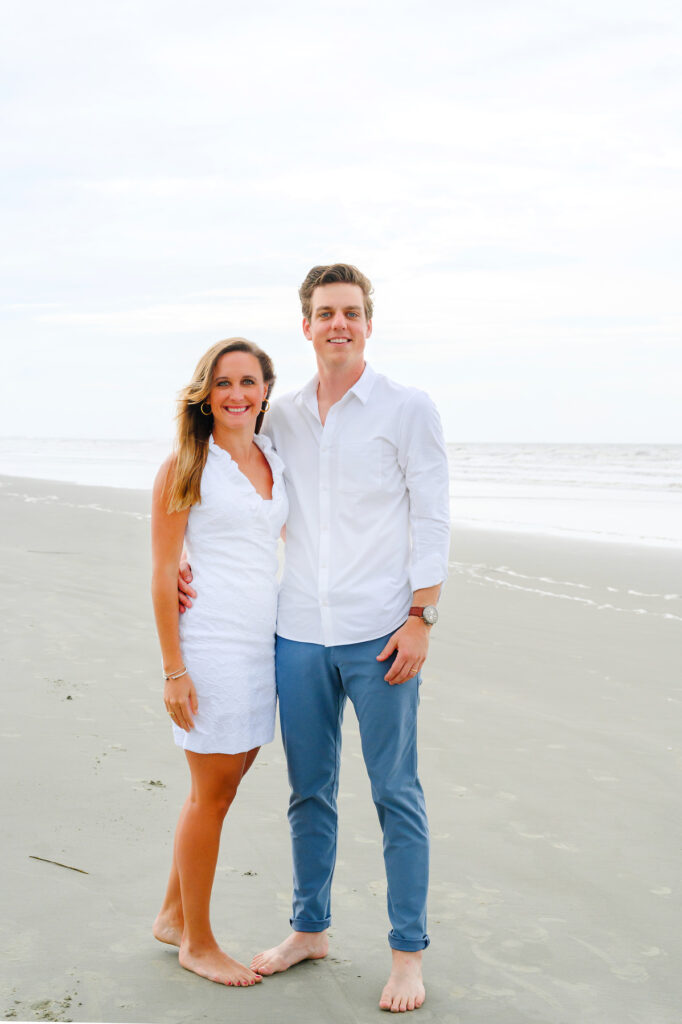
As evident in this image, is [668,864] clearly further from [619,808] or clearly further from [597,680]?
[597,680]

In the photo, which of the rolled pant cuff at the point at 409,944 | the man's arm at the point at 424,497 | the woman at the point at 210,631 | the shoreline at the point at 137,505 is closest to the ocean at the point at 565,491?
the shoreline at the point at 137,505

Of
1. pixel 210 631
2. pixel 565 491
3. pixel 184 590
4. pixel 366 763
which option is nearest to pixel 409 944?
pixel 366 763

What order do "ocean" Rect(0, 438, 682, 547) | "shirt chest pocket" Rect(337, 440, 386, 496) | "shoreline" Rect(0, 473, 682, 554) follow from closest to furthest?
"shirt chest pocket" Rect(337, 440, 386, 496), "shoreline" Rect(0, 473, 682, 554), "ocean" Rect(0, 438, 682, 547)

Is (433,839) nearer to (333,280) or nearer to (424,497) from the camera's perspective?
(424,497)

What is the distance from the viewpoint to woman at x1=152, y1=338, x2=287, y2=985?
2674 millimetres

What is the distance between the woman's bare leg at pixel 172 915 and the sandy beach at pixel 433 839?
0.05 meters

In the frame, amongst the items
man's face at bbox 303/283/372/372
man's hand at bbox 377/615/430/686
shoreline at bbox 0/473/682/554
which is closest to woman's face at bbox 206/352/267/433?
man's face at bbox 303/283/372/372

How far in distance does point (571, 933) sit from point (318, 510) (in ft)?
5.24

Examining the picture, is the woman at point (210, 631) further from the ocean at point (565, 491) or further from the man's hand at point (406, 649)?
the ocean at point (565, 491)

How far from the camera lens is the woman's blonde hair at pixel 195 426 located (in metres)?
2.66

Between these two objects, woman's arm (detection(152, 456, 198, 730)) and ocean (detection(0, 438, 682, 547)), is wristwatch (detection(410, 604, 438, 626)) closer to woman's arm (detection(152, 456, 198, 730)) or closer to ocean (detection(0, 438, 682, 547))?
woman's arm (detection(152, 456, 198, 730))

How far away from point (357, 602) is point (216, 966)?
113 centimetres

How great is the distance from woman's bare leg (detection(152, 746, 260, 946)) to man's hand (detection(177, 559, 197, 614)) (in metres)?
0.49

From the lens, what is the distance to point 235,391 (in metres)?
2.79
